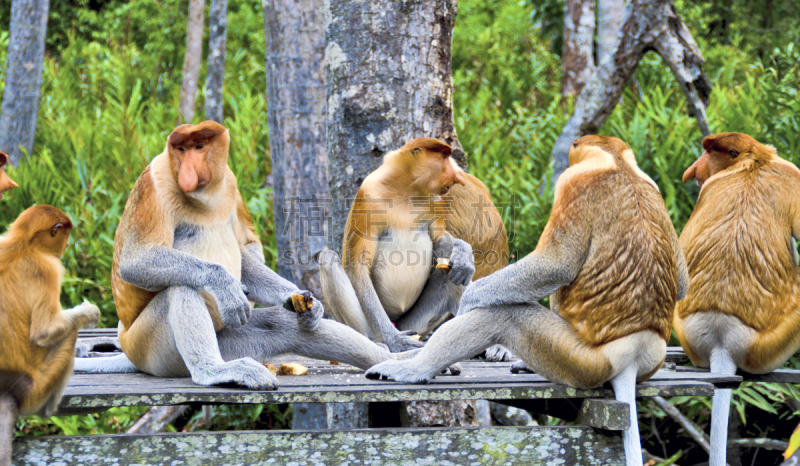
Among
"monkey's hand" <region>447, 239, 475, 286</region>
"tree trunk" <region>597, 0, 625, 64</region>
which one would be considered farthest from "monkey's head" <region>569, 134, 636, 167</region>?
"tree trunk" <region>597, 0, 625, 64</region>

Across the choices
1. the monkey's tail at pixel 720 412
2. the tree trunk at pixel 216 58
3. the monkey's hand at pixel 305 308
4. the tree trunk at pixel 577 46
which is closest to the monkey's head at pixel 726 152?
the monkey's tail at pixel 720 412

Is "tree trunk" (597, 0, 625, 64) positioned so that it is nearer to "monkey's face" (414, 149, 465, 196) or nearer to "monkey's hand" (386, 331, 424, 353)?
"monkey's face" (414, 149, 465, 196)

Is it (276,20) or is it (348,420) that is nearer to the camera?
(348,420)

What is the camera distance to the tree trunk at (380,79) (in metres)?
3.45

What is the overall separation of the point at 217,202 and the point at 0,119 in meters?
5.30

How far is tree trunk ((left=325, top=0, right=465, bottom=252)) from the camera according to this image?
11.3 ft

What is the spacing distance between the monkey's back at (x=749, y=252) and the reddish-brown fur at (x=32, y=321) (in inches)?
99.1

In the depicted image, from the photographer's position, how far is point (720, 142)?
11.1ft

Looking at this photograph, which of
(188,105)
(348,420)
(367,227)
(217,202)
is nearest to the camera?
(217,202)

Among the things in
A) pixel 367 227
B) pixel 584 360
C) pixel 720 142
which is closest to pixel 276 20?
pixel 367 227

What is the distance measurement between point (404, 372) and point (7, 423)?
45.7 inches

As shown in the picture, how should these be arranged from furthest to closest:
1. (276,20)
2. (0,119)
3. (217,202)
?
1. (0,119)
2. (276,20)
3. (217,202)

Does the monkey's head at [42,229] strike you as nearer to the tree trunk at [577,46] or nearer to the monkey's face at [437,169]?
the monkey's face at [437,169]

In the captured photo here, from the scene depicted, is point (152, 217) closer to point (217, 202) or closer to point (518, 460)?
point (217, 202)
